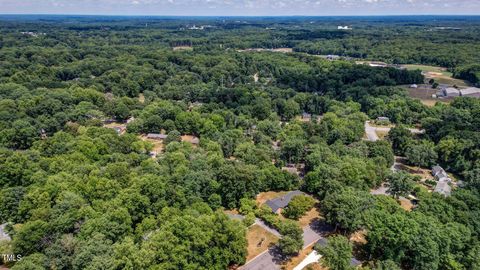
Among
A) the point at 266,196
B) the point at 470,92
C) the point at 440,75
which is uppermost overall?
the point at 440,75

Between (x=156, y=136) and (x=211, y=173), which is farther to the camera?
(x=156, y=136)

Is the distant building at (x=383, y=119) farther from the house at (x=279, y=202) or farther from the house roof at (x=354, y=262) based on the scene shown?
the house roof at (x=354, y=262)

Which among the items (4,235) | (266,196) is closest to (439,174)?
(266,196)

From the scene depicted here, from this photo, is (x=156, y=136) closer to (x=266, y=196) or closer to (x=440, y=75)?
(x=266, y=196)

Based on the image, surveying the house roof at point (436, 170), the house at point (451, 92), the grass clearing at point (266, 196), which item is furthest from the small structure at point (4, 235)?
the house at point (451, 92)

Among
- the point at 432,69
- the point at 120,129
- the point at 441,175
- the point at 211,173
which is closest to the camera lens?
the point at 211,173

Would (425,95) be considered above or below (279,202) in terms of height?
above
